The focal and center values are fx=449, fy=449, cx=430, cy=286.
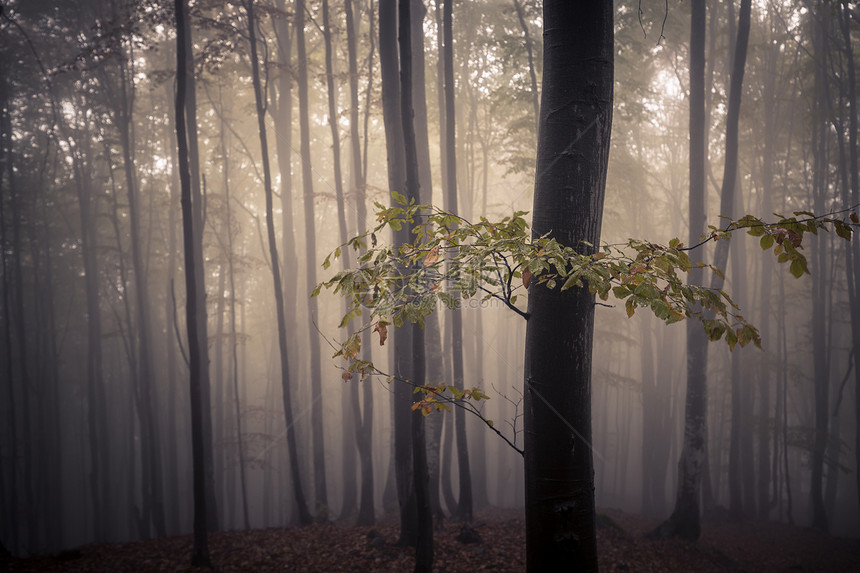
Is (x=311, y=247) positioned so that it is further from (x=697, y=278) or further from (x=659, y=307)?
(x=659, y=307)

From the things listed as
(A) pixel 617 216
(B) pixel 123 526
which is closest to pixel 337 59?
(A) pixel 617 216

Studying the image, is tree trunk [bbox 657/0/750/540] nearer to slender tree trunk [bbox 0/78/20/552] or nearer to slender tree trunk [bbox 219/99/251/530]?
slender tree trunk [bbox 219/99/251/530]

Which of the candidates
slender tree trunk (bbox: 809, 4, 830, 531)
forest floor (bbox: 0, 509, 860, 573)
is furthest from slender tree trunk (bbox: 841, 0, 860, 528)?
forest floor (bbox: 0, 509, 860, 573)

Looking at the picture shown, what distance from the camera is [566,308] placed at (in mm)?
2469

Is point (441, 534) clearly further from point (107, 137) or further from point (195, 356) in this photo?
point (107, 137)

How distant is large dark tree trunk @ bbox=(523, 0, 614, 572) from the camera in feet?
8.01

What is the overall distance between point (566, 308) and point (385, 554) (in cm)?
606

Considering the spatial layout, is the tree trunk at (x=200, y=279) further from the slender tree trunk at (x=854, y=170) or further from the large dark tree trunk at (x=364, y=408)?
the slender tree trunk at (x=854, y=170)

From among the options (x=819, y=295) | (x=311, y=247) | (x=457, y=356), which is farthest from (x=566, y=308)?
(x=819, y=295)

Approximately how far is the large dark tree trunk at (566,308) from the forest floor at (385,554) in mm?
4565

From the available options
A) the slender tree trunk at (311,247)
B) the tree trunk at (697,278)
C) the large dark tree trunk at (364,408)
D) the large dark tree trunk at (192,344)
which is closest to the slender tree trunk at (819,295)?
the tree trunk at (697,278)

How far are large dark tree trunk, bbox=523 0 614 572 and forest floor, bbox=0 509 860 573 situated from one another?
4565 millimetres

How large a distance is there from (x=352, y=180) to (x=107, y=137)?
28.7 ft

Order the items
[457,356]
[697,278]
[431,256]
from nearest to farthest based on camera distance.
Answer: [431,256], [457,356], [697,278]
